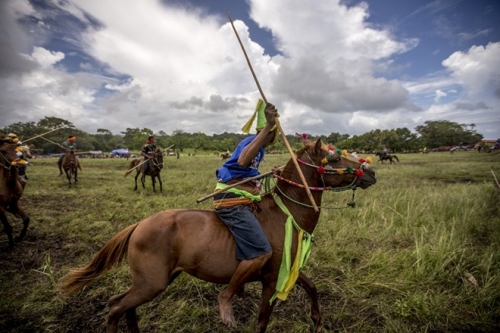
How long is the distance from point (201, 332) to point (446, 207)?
7.64 m

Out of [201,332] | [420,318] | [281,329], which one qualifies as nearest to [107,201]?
[201,332]

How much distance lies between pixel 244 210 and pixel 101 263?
1875 millimetres

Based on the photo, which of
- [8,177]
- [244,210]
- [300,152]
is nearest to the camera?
[244,210]

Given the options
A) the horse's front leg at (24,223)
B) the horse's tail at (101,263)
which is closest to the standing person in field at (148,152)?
the horse's front leg at (24,223)

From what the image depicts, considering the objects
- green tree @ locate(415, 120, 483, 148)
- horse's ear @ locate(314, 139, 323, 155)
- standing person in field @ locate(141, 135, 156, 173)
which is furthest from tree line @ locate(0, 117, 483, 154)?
horse's ear @ locate(314, 139, 323, 155)

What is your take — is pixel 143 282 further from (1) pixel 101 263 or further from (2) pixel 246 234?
(2) pixel 246 234

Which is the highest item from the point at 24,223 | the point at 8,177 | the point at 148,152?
the point at 148,152

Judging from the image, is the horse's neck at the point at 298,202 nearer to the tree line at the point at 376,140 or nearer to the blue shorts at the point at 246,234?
the blue shorts at the point at 246,234

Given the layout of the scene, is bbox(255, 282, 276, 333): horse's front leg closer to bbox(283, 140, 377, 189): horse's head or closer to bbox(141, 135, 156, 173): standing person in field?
bbox(283, 140, 377, 189): horse's head

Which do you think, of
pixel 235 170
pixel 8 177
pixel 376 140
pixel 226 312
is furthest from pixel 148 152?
pixel 376 140

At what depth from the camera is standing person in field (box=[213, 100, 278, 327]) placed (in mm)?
2510

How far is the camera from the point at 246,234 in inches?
102

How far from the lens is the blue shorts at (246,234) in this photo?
2574mm

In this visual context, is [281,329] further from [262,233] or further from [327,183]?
[327,183]
